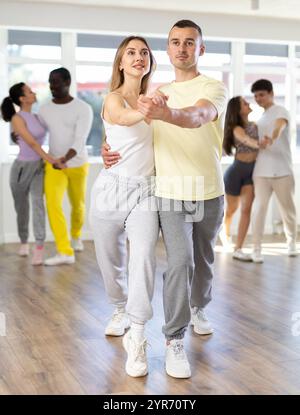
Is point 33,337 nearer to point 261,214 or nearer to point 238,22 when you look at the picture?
point 261,214

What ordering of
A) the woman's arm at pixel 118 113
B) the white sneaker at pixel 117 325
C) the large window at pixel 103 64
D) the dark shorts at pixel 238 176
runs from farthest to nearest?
the large window at pixel 103 64, the dark shorts at pixel 238 176, the white sneaker at pixel 117 325, the woman's arm at pixel 118 113

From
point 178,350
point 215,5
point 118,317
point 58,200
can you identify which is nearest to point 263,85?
point 215,5

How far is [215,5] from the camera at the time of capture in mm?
6805

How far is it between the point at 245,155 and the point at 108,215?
2.94m

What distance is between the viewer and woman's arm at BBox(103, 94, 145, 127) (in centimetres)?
272

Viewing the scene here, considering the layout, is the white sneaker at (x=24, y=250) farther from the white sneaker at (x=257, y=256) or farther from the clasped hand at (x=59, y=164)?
the white sneaker at (x=257, y=256)

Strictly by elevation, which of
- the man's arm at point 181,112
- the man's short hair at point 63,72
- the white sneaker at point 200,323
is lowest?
the white sneaker at point 200,323

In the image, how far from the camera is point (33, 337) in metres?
3.49

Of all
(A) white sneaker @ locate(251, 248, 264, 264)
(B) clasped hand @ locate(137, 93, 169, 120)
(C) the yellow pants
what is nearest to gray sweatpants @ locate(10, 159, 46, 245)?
(C) the yellow pants

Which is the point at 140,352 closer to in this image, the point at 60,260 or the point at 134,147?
the point at 134,147

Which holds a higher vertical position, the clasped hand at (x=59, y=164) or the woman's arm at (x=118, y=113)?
the woman's arm at (x=118, y=113)

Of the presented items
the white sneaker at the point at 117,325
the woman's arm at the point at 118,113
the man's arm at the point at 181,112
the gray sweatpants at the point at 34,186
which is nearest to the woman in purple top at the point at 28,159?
the gray sweatpants at the point at 34,186

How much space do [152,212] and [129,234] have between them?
15cm

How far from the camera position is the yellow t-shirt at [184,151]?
2.91m
